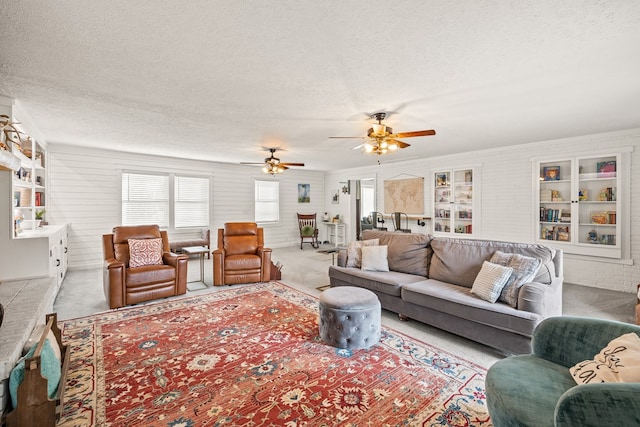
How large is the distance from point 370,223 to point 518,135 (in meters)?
4.50

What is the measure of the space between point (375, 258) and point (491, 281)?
4.90 ft

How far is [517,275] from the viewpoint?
2840mm

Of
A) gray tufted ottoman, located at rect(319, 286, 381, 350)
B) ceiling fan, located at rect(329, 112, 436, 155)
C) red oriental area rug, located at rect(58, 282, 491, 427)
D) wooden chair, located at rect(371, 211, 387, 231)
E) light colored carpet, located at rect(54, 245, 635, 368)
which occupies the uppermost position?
ceiling fan, located at rect(329, 112, 436, 155)

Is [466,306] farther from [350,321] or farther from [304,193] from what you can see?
[304,193]

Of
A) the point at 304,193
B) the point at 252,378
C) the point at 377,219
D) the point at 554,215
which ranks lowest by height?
→ the point at 252,378

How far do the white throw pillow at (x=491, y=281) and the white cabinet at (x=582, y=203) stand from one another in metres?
3.34

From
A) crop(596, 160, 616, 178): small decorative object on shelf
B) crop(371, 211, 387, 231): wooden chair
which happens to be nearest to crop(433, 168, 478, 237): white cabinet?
crop(371, 211, 387, 231): wooden chair

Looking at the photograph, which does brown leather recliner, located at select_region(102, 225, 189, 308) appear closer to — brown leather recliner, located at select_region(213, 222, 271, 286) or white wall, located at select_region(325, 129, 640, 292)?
brown leather recliner, located at select_region(213, 222, 271, 286)

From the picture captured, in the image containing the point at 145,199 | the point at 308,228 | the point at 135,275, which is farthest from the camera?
the point at 308,228

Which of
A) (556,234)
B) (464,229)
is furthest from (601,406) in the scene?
(464,229)

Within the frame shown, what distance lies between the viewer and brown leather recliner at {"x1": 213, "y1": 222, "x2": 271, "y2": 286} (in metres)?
4.89

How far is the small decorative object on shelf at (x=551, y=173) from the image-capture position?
5.32 meters

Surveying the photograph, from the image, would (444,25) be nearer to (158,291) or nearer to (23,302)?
(23,302)

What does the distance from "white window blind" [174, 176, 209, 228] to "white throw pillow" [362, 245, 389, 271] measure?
520cm
